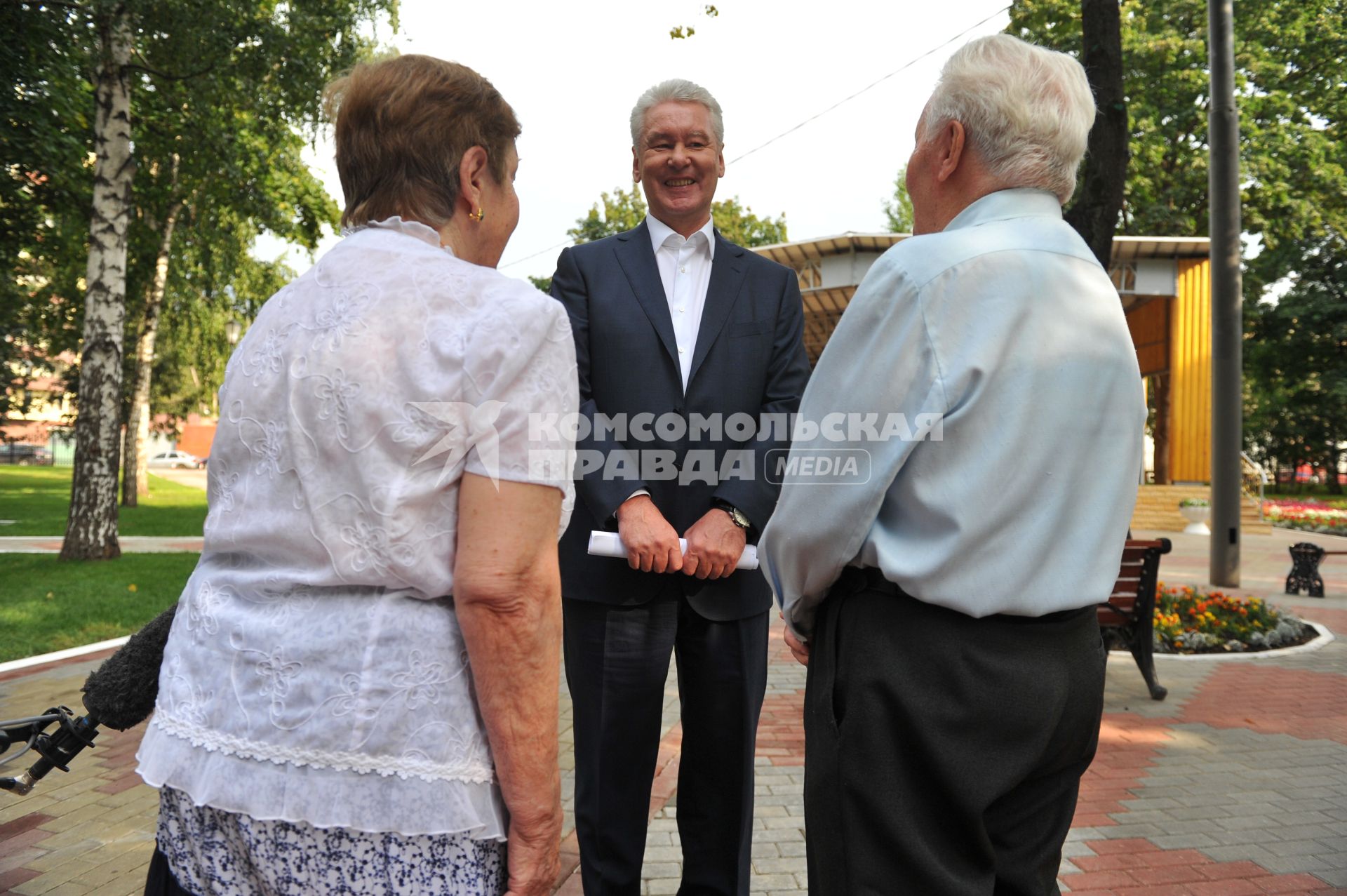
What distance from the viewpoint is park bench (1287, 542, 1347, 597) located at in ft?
37.8

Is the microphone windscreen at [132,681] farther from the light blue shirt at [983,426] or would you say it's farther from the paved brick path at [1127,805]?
the paved brick path at [1127,805]

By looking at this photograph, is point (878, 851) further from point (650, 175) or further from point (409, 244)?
point (650, 175)

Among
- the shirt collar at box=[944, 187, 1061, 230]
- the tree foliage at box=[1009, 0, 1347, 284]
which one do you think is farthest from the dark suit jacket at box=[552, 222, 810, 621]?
the tree foliage at box=[1009, 0, 1347, 284]

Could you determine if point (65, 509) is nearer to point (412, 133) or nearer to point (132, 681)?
point (132, 681)

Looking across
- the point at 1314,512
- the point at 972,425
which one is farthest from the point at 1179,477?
the point at 972,425

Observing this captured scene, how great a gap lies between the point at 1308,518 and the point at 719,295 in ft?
A: 92.4

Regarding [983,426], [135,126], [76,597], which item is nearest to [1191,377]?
[135,126]

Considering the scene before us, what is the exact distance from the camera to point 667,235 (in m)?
2.77

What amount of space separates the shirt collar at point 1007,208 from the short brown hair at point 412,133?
0.83 metres

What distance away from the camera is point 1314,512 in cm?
2688

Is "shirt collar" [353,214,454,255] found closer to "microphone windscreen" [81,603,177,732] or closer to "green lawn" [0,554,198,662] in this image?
"microphone windscreen" [81,603,177,732]

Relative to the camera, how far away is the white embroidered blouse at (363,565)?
1.38 meters

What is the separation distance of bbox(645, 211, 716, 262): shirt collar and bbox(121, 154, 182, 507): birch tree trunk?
15.6m

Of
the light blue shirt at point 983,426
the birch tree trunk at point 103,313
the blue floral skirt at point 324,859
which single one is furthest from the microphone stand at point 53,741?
the birch tree trunk at point 103,313
